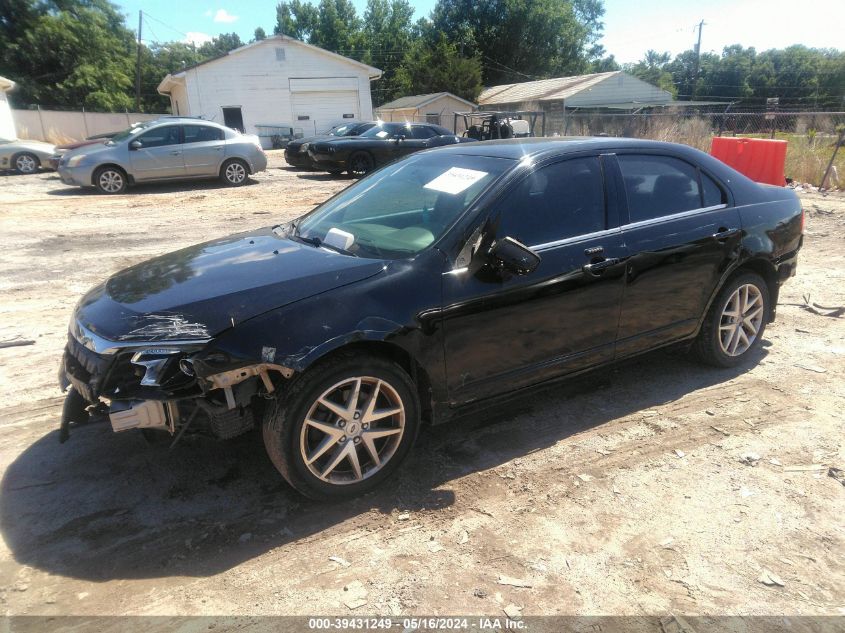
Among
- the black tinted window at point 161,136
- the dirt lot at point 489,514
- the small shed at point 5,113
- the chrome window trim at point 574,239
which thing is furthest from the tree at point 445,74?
the chrome window trim at point 574,239

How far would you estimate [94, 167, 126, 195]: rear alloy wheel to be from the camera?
13430mm

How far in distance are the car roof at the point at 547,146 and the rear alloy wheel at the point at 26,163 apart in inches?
714

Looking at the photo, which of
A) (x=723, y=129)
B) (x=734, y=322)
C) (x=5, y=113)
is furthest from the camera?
(x=5, y=113)

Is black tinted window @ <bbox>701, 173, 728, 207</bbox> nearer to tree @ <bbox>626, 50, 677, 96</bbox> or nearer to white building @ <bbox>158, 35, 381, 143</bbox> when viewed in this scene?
white building @ <bbox>158, 35, 381, 143</bbox>

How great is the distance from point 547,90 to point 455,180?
140 feet

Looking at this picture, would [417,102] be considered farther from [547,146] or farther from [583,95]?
[547,146]

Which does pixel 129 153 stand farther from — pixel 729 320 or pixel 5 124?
pixel 5 124

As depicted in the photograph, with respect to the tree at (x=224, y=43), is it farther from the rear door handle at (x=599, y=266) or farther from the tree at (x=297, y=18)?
the rear door handle at (x=599, y=266)

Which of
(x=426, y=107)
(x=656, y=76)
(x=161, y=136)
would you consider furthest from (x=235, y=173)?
(x=656, y=76)

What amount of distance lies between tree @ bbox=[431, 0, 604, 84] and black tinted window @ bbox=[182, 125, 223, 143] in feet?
163

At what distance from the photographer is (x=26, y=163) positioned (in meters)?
17.6

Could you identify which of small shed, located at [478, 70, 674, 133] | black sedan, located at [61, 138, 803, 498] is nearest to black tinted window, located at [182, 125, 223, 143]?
black sedan, located at [61, 138, 803, 498]

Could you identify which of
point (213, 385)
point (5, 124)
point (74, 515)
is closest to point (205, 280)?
point (213, 385)

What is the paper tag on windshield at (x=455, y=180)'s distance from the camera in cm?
354
